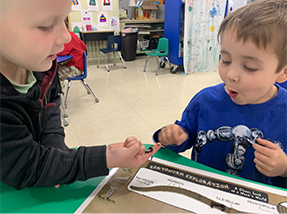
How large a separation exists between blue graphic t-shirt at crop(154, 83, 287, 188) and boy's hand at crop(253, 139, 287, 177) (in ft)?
0.30

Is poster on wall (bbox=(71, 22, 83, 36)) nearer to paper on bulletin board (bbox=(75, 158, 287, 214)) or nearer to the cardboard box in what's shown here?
the cardboard box

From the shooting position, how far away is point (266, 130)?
634 millimetres

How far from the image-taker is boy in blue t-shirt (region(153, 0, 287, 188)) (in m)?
0.52

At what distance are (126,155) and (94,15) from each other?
15.2 ft

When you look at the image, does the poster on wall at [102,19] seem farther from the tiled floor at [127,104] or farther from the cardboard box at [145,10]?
the tiled floor at [127,104]

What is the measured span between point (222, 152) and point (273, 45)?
0.35 metres

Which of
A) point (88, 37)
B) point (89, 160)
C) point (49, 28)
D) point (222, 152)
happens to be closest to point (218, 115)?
point (222, 152)

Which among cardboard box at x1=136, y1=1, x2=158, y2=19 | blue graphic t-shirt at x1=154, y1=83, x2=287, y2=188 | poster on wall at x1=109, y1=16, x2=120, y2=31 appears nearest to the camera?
blue graphic t-shirt at x1=154, y1=83, x2=287, y2=188

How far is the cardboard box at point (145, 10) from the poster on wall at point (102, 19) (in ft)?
2.86

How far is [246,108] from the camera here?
25.9 inches

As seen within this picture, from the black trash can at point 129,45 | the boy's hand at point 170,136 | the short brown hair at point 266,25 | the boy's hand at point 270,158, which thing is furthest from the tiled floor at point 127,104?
the short brown hair at point 266,25

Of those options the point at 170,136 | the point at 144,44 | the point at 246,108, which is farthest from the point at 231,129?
the point at 144,44

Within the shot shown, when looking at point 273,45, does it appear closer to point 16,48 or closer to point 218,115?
point 218,115

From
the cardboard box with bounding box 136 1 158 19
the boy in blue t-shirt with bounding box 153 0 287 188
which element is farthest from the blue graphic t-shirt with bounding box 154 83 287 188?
the cardboard box with bounding box 136 1 158 19
